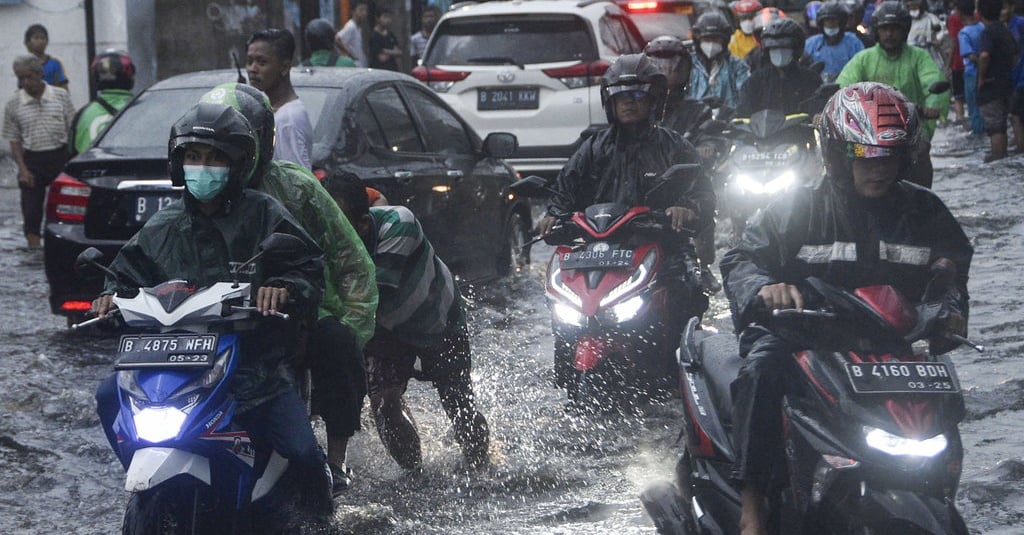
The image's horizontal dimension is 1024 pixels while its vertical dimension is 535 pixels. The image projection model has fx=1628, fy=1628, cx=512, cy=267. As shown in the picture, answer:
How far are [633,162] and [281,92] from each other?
1.68 meters

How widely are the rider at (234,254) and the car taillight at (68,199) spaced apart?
4.53 m

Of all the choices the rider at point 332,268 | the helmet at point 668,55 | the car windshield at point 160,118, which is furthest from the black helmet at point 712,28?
the rider at point 332,268

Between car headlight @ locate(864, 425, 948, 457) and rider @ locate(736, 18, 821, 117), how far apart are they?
764 centimetres

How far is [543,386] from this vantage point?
8266 mm

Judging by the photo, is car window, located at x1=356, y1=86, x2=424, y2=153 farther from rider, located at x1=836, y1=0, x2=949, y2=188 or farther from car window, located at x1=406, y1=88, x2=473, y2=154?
rider, located at x1=836, y1=0, x2=949, y2=188

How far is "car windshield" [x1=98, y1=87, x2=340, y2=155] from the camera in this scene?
9.10 metres

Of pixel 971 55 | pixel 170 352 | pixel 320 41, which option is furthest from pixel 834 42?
pixel 170 352

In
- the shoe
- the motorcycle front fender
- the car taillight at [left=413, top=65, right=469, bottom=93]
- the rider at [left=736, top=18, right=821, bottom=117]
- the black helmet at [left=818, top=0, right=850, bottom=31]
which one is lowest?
the shoe

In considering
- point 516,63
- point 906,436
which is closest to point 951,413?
point 906,436

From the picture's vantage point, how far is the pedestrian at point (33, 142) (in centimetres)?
1404

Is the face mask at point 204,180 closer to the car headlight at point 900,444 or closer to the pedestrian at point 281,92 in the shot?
the car headlight at point 900,444

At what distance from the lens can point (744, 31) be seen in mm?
19594

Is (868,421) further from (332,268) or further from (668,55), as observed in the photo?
(668,55)

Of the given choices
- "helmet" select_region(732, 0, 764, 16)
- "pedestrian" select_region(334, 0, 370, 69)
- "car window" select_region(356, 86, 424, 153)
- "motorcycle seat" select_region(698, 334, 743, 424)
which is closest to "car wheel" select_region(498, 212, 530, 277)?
"car window" select_region(356, 86, 424, 153)
